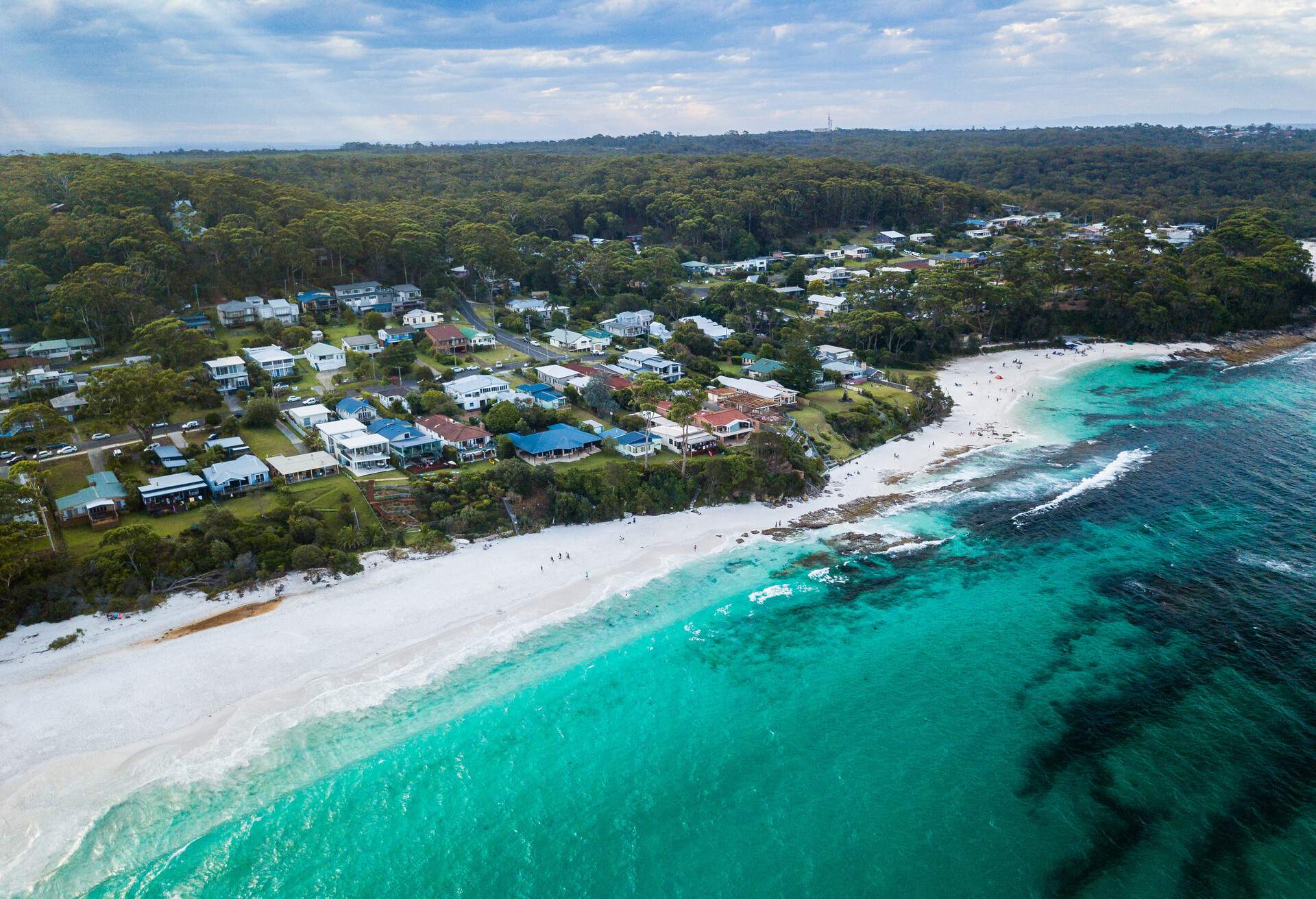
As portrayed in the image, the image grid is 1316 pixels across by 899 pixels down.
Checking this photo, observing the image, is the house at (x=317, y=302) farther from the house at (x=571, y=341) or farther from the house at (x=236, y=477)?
the house at (x=236, y=477)

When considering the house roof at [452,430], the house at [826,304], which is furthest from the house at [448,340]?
the house at [826,304]

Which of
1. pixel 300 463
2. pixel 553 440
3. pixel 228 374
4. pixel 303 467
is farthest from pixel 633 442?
pixel 228 374

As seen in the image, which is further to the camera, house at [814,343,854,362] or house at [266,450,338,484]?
house at [814,343,854,362]

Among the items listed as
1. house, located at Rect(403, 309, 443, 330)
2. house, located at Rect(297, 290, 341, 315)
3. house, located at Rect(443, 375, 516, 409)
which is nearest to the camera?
house, located at Rect(443, 375, 516, 409)

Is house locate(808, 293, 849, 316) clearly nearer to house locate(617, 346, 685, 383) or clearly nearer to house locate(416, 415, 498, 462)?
house locate(617, 346, 685, 383)

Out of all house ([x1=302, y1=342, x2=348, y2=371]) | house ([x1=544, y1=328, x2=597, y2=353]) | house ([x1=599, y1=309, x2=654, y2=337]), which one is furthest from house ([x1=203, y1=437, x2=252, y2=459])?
house ([x1=599, y1=309, x2=654, y2=337])

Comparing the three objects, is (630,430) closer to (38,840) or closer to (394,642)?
(394,642)

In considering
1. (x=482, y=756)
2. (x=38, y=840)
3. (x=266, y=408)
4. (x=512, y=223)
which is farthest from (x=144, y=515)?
(x=512, y=223)
